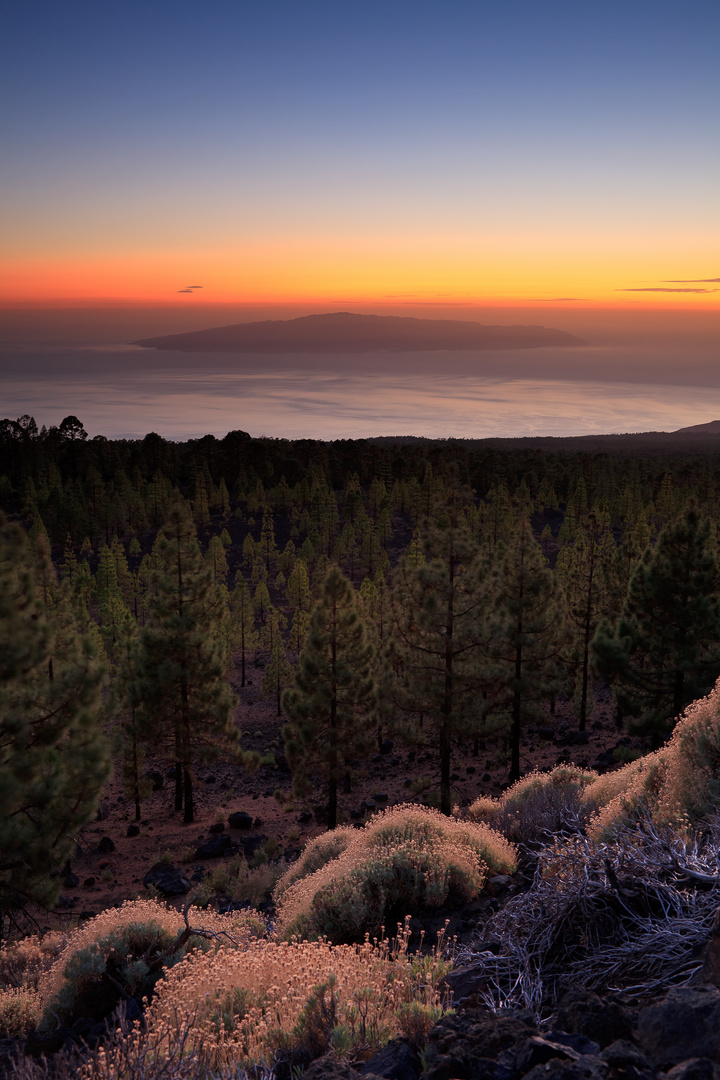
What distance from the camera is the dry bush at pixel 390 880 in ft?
29.6

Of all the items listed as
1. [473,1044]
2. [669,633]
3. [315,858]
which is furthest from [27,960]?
[669,633]

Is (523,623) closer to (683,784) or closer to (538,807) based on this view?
(538,807)

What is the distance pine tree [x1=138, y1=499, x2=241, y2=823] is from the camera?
2398cm

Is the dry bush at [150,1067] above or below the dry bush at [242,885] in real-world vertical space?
above

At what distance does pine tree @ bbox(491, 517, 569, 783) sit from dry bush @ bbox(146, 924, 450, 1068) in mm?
18434

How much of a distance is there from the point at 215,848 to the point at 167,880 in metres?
3.77

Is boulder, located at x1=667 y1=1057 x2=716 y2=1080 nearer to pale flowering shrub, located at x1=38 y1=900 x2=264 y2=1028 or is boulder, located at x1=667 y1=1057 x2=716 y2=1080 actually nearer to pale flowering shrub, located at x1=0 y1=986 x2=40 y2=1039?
pale flowering shrub, located at x1=38 y1=900 x2=264 y2=1028

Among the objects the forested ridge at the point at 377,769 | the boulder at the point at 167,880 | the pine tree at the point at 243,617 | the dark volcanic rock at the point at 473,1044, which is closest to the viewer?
the dark volcanic rock at the point at 473,1044

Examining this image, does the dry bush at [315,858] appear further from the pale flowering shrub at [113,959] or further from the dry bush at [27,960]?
the pale flowering shrub at [113,959]

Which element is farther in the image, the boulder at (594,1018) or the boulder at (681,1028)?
the boulder at (594,1018)

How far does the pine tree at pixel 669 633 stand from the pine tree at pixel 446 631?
4449 mm

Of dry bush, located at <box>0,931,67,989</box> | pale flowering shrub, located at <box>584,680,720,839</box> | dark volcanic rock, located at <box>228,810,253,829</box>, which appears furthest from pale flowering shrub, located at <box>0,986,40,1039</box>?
dark volcanic rock, located at <box>228,810,253,829</box>

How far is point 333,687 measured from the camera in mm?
22719

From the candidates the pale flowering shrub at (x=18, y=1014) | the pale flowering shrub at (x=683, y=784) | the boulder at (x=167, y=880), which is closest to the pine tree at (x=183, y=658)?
the boulder at (x=167, y=880)
